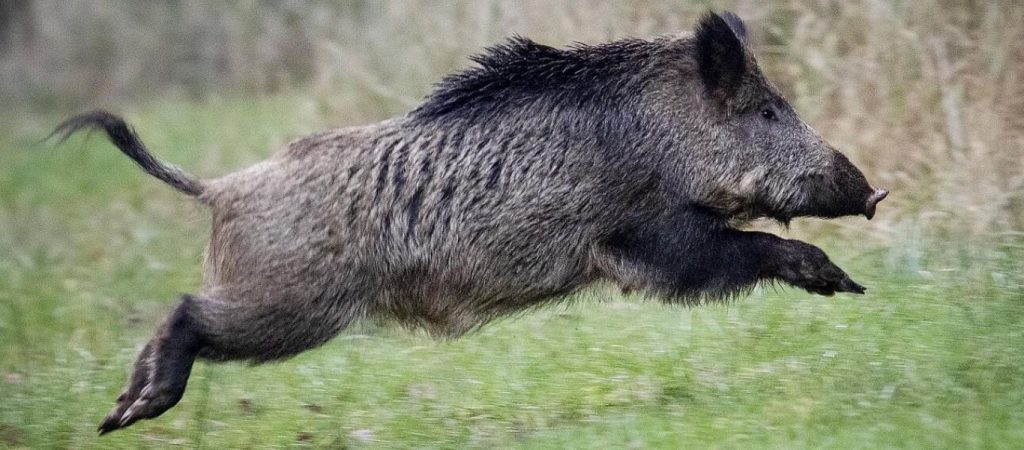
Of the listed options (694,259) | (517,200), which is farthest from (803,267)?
(517,200)

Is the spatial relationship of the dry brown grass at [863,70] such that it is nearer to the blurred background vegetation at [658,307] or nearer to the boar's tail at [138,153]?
the blurred background vegetation at [658,307]

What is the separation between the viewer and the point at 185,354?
14.9ft

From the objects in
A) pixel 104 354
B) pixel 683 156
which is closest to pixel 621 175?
pixel 683 156

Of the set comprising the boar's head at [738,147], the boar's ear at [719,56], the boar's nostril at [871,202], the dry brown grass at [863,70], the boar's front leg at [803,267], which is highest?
the dry brown grass at [863,70]

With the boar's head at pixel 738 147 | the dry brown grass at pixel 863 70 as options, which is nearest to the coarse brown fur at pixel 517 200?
the boar's head at pixel 738 147

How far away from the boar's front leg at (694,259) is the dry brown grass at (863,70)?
1.53m

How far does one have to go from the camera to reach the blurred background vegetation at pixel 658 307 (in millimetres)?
4656

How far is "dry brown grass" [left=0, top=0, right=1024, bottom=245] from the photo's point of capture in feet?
21.4

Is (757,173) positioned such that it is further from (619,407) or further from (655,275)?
(619,407)

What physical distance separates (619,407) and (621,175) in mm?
856

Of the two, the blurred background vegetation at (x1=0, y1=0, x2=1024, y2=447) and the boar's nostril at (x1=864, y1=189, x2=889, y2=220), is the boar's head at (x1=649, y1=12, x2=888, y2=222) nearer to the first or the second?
the boar's nostril at (x1=864, y1=189, x2=889, y2=220)

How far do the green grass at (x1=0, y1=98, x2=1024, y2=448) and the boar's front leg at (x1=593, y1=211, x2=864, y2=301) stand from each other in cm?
29

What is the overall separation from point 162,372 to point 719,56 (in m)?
2.28

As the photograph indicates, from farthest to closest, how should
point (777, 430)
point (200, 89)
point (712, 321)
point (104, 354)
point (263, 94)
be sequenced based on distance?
point (200, 89), point (263, 94), point (104, 354), point (712, 321), point (777, 430)
